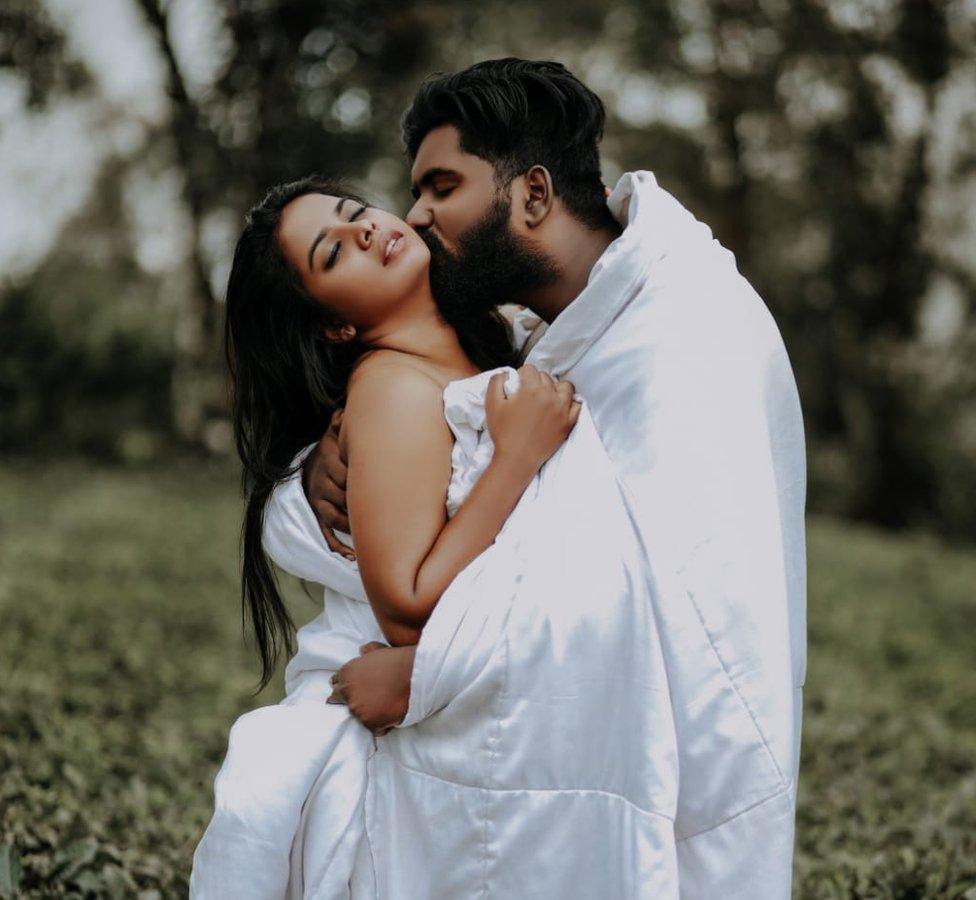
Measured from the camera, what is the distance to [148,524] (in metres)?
9.18

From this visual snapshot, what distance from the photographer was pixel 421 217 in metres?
2.53

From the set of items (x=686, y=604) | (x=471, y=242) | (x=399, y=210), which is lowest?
(x=399, y=210)

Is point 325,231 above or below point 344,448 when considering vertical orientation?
above

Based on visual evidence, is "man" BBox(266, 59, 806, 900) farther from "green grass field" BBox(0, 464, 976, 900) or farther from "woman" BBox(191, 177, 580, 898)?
"green grass field" BBox(0, 464, 976, 900)

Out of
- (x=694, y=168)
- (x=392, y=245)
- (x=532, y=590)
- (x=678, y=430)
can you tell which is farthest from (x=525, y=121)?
(x=694, y=168)

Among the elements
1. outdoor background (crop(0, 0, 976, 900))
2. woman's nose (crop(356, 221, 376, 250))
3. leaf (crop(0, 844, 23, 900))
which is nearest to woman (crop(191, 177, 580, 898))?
woman's nose (crop(356, 221, 376, 250))

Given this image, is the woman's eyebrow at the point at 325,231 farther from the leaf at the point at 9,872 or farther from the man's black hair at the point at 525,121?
the leaf at the point at 9,872

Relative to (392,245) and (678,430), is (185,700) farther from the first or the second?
(678,430)

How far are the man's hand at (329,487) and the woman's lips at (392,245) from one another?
13.3 inches

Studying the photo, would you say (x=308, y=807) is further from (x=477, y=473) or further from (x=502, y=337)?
(x=502, y=337)

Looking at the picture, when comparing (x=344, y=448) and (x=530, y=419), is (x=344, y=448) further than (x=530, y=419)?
Yes

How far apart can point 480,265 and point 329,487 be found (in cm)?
58

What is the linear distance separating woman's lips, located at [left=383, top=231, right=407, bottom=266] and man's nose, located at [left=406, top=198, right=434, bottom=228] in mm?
126

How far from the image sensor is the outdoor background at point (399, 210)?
5.93 metres
